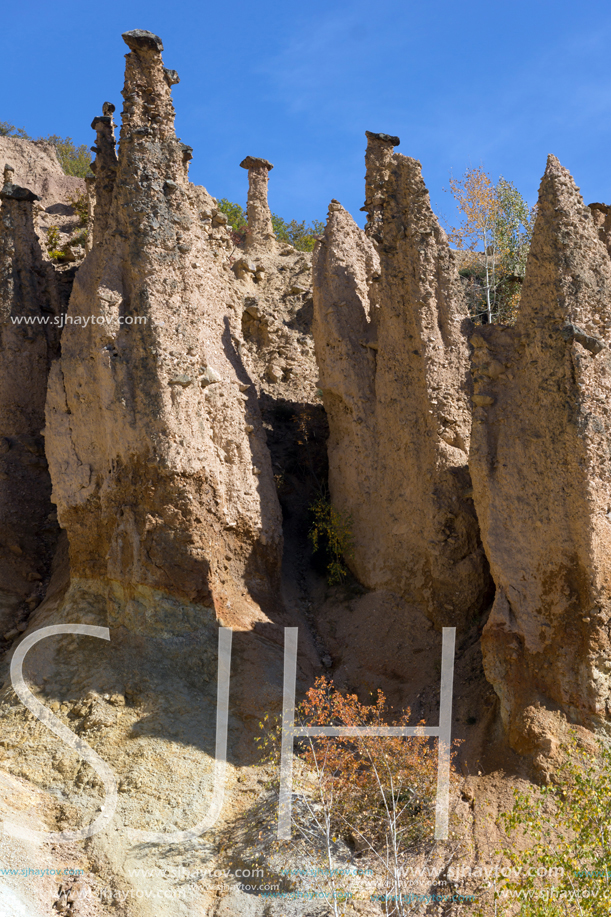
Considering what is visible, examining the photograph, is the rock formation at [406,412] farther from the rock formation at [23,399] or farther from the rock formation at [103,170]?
the rock formation at [23,399]

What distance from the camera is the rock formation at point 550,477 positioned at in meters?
11.8

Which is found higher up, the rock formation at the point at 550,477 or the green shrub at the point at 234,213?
the green shrub at the point at 234,213

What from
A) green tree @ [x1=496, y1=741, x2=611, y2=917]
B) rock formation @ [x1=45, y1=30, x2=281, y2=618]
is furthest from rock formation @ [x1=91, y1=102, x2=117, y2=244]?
green tree @ [x1=496, y1=741, x2=611, y2=917]

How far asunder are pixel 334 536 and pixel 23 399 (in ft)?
20.4

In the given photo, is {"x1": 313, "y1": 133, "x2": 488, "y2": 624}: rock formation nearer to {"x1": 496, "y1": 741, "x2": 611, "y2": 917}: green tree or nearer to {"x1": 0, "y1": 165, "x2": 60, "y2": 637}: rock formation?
{"x1": 496, "y1": 741, "x2": 611, "y2": 917}: green tree

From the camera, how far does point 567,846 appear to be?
9.59 metres

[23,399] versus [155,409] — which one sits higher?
[23,399]

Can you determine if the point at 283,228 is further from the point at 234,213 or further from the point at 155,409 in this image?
the point at 155,409

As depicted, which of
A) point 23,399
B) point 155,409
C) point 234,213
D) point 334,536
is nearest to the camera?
point 155,409

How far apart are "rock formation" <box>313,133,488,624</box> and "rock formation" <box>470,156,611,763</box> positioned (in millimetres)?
1749

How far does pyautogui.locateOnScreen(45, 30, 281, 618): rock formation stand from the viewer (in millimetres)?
13758

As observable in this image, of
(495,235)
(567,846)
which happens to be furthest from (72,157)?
(567,846)

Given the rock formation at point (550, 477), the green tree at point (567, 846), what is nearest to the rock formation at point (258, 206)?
the rock formation at point (550, 477)

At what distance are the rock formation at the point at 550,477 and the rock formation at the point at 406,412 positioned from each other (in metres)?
1.75
